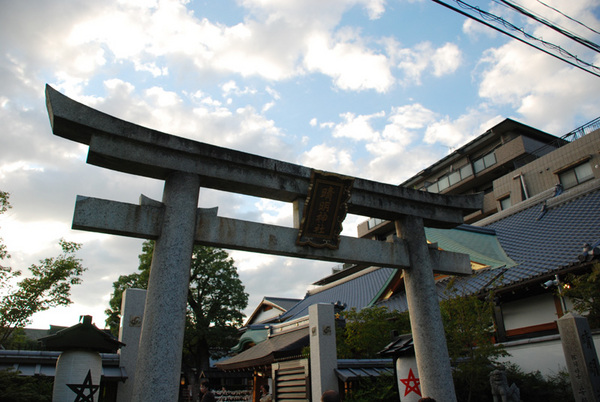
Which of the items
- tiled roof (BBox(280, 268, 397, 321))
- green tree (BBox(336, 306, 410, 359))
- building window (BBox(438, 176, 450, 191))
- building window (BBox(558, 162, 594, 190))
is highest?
building window (BBox(438, 176, 450, 191))

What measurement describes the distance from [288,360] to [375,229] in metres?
29.7

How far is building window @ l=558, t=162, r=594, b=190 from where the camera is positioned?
84.7ft

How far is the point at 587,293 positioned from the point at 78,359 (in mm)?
11310

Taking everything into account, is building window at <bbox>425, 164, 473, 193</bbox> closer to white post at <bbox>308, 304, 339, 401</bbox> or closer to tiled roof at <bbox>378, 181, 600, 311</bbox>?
tiled roof at <bbox>378, 181, 600, 311</bbox>

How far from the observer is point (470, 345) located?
10.6m

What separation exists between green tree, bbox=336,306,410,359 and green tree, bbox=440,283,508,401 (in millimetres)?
2858

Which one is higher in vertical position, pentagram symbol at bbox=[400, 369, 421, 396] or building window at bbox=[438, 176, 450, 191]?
building window at bbox=[438, 176, 450, 191]

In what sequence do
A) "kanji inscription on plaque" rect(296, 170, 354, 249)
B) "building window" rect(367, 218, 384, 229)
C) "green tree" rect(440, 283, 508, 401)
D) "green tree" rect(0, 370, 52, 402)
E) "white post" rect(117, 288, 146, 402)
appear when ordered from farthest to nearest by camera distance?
1. "building window" rect(367, 218, 384, 229)
2. "white post" rect(117, 288, 146, 402)
3. "green tree" rect(440, 283, 508, 401)
4. "kanji inscription on plaque" rect(296, 170, 354, 249)
5. "green tree" rect(0, 370, 52, 402)

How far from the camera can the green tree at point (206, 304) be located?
30219mm

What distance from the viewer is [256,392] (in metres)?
17.8

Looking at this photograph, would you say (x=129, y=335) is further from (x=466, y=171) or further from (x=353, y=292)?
(x=466, y=171)

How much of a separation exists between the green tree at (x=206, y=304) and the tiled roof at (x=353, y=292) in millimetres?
5684

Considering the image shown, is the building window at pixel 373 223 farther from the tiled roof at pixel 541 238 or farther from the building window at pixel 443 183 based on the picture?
the tiled roof at pixel 541 238

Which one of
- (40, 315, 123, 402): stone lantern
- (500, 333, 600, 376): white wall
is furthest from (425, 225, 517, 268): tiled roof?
(40, 315, 123, 402): stone lantern
